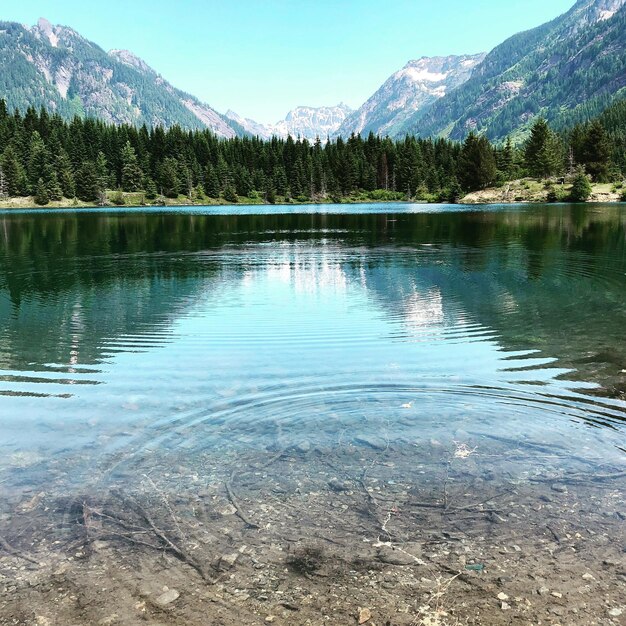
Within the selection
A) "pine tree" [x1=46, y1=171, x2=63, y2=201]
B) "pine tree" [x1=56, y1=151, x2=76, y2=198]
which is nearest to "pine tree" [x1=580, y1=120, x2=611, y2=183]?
"pine tree" [x1=56, y1=151, x2=76, y2=198]

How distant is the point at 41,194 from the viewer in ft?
602

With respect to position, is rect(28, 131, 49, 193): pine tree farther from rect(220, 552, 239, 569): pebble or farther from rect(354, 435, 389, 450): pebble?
rect(220, 552, 239, 569): pebble

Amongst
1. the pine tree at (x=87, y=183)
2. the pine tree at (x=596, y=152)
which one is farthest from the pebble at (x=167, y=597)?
the pine tree at (x=87, y=183)

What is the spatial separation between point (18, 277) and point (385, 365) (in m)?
27.8

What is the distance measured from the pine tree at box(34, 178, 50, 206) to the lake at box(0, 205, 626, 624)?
184606 mm

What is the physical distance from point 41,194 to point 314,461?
203325mm

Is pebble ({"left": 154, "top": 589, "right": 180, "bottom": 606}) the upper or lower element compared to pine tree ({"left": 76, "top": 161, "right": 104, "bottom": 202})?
lower

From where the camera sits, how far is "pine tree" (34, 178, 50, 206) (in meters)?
184

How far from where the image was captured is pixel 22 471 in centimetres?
873

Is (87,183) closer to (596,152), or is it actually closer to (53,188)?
(53,188)

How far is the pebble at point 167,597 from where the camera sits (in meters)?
5.76

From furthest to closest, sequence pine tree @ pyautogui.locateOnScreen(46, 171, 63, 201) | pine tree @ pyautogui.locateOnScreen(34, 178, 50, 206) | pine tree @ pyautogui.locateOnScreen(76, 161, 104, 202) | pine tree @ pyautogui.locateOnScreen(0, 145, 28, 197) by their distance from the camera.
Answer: pine tree @ pyautogui.locateOnScreen(76, 161, 104, 202) → pine tree @ pyautogui.locateOnScreen(46, 171, 63, 201) → pine tree @ pyautogui.locateOnScreen(34, 178, 50, 206) → pine tree @ pyautogui.locateOnScreen(0, 145, 28, 197)

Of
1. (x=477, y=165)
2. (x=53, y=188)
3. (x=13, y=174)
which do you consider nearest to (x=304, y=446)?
(x=477, y=165)

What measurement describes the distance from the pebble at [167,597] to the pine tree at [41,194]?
205 metres
